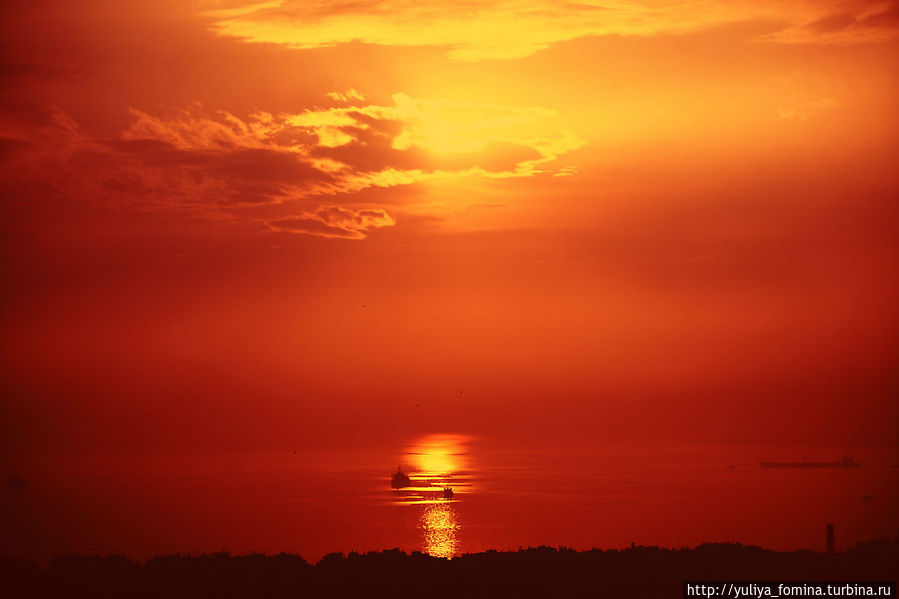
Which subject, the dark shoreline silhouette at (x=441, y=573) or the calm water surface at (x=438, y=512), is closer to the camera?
the dark shoreline silhouette at (x=441, y=573)

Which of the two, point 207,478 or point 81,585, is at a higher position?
point 207,478

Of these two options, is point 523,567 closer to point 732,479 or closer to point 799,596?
point 799,596

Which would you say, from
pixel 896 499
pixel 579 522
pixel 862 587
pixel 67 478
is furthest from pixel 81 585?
pixel 67 478

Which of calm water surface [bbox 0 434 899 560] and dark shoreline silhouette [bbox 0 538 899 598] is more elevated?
calm water surface [bbox 0 434 899 560]

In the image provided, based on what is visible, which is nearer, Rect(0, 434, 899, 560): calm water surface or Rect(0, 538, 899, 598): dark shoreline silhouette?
Rect(0, 538, 899, 598): dark shoreline silhouette

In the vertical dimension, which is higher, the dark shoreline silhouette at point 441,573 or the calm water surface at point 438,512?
the calm water surface at point 438,512

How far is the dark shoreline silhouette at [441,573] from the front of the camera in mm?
27562

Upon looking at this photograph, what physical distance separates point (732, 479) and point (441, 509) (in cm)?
7636

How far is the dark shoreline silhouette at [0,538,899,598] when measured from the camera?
27.6m

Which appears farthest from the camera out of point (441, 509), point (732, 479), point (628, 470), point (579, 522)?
point (628, 470)

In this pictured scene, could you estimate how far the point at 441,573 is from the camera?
95.2 ft

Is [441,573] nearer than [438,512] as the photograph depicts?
Yes

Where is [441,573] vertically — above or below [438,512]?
below

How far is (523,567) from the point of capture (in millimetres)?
29562
